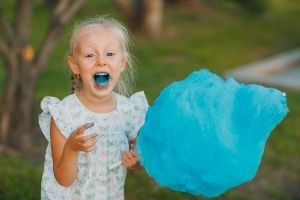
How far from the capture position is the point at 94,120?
267 cm

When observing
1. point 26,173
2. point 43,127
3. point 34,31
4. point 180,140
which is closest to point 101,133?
point 43,127

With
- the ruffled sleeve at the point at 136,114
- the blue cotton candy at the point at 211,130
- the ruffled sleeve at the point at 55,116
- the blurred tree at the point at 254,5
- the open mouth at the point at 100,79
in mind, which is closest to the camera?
the blue cotton candy at the point at 211,130

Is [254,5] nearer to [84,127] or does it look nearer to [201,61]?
[201,61]

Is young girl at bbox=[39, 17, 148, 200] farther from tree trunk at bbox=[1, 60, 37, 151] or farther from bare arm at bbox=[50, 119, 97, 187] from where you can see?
tree trunk at bbox=[1, 60, 37, 151]

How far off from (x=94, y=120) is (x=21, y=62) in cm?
288

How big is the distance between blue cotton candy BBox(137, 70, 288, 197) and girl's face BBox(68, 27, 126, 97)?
0.81 feet

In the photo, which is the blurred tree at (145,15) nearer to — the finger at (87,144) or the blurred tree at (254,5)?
the blurred tree at (254,5)

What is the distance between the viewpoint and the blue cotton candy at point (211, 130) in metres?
2.33

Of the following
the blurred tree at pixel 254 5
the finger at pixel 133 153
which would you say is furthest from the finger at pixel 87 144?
the blurred tree at pixel 254 5

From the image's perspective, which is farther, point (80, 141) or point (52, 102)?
point (52, 102)

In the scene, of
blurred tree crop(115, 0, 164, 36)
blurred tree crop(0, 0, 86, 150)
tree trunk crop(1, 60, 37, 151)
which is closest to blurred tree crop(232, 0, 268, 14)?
blurred tree crop(115, 0, 164, 36)

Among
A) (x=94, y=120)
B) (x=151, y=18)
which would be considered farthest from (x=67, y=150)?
(x=151, y=18)

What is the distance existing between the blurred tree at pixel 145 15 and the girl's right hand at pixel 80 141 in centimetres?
931

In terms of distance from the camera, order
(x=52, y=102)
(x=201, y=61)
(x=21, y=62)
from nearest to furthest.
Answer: (x=52, y=102)
(x=21, y=62)
(x=201, y=61)
